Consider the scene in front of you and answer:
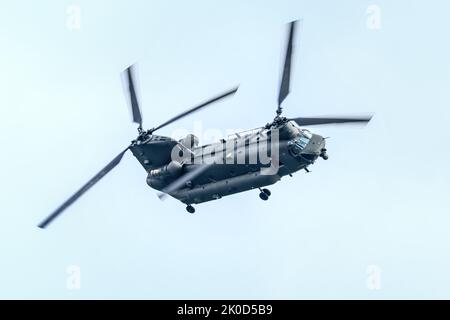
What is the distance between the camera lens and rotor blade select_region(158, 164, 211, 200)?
6171 cm

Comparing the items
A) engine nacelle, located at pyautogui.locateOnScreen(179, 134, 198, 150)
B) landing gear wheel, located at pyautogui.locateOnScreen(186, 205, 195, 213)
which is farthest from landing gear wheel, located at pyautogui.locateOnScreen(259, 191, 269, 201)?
engine nacelle, located at pyautogui.locateOnScreen(179, 134, 198, 150)

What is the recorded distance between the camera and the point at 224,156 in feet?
199

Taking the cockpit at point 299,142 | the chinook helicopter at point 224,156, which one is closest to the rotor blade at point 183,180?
the chinook helicopter at point 224,156

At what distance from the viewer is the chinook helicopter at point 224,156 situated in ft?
192

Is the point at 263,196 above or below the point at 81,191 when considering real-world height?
below

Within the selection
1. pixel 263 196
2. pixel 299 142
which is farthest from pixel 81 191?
pixel 299 142

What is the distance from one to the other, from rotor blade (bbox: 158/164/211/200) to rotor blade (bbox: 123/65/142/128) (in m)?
4.31

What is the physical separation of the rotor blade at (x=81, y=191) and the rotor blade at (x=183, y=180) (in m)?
3.70

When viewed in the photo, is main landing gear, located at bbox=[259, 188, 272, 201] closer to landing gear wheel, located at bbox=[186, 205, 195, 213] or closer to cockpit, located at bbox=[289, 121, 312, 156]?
cockpit, located at bbox=[289, 121, 312, 156]

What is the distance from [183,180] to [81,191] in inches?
268

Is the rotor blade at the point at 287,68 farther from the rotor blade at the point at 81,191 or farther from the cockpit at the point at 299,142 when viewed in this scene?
the rotor blade at the point at 81,191

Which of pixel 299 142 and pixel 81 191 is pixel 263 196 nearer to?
pixel 299 142
